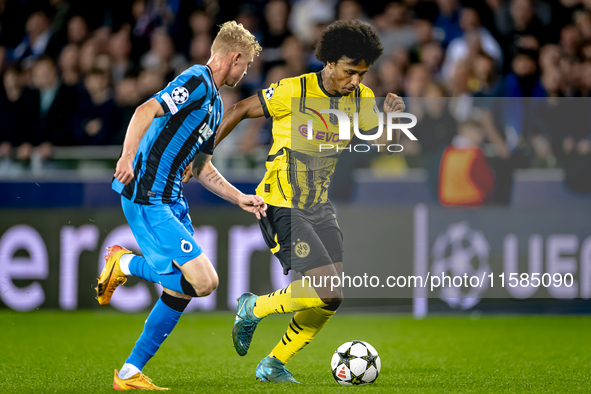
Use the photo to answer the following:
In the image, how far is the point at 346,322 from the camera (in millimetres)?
→ 7605

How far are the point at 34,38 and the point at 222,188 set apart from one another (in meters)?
5.82

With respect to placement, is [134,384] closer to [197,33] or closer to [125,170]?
[125,170]

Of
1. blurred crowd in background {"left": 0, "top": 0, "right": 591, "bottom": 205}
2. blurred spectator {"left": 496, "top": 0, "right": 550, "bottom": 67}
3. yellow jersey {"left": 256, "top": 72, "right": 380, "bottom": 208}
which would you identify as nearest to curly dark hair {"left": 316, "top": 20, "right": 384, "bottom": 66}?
yellow jersey {"left": 256, "top": 72, "right": 380, "bottom": 208}

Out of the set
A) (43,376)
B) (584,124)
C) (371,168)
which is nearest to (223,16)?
(371,168)

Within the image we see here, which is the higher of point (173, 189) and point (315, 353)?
point (173, 189)

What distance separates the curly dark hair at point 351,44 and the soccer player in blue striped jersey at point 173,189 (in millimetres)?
489

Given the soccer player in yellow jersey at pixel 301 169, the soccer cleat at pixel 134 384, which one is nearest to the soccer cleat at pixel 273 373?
the soccer player in yellow jersey at pixel 301 169

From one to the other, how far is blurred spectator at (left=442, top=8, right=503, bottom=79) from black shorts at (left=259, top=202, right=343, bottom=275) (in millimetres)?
4401

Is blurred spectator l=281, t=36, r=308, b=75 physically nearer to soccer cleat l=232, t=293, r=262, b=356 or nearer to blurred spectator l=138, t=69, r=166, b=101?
blurred spectator l=138, t=69, r=166, b=101

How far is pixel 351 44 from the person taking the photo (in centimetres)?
444

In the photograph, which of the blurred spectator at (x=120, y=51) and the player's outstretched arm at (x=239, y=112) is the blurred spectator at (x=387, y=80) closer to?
the blurred spectator at (x=120, y=51)

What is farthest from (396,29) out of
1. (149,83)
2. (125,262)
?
(125,262)

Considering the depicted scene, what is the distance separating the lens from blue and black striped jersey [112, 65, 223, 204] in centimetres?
414

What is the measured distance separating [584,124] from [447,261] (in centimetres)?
211
